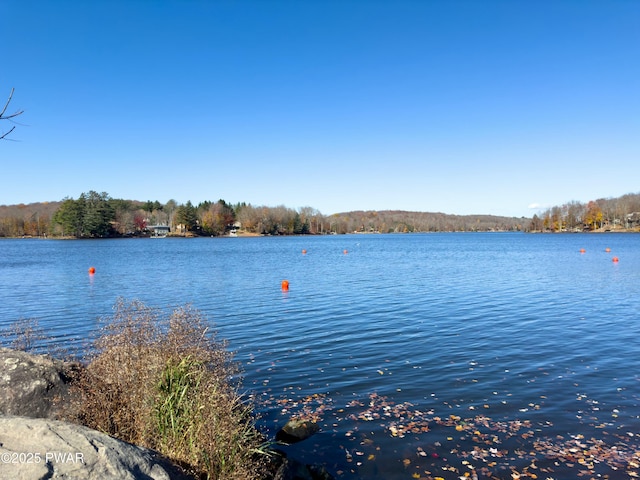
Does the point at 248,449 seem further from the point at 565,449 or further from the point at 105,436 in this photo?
the point at 565,449

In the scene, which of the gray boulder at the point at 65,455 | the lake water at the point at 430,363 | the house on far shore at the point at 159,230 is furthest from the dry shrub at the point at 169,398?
the house on far shore at the point at 159,230

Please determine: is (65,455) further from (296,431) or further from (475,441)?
(475,441)

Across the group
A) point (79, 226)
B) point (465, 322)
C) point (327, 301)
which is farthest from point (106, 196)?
point (465, 322)

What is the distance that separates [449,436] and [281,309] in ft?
53.8

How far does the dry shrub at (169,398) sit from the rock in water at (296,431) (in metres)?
2.00

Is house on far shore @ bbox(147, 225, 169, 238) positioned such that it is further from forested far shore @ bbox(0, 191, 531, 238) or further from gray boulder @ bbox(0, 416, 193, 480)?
gray boulder @ bbox(0, 416, 193, 480)

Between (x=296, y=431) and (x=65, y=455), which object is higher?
(x=65, y=455)

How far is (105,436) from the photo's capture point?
17.7 feet

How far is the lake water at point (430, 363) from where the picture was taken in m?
8.98

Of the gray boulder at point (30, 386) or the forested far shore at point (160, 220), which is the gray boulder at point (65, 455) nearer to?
the gray boulder at point (30, 386)

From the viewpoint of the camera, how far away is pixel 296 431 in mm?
9758

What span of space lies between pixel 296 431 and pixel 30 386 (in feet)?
18.4

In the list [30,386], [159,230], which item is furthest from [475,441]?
[159,230]

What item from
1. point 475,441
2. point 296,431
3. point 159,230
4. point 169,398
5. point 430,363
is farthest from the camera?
point 159,230
